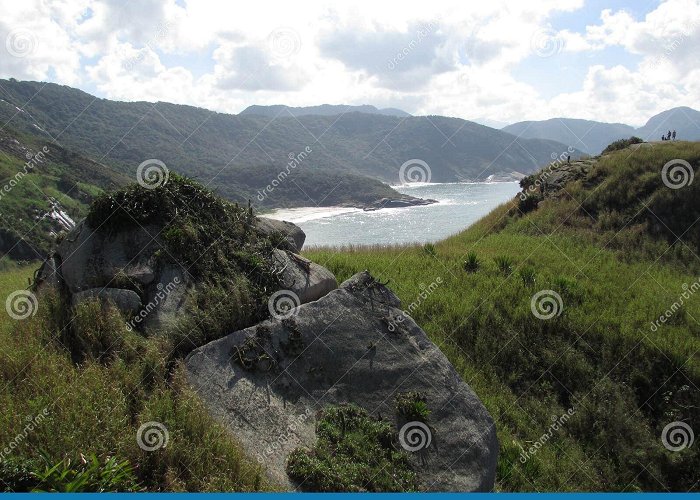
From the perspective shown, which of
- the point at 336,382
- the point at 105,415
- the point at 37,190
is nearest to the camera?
the point at 105,415

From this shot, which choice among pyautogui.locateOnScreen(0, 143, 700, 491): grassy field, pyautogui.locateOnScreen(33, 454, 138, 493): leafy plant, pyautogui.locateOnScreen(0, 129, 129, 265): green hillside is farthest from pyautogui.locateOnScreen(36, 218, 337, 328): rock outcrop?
pyautogui.locateOnScreen(0, 129, 129, 265): green hillside

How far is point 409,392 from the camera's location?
7.15m

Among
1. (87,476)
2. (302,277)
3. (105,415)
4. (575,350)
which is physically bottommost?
(575,350)

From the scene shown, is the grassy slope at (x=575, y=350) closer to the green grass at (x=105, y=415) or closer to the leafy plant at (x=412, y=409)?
the leafy plant at (x=412, y=409)

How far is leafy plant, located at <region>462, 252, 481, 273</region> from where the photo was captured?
13922 mm

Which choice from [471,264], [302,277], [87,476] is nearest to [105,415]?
[87,476]

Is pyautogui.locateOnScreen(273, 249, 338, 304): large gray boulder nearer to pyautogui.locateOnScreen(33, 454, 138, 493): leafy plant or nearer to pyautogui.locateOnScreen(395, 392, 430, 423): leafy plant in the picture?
pyautogui.locateOnScreen(395, 392, 430, 423): leafy plant

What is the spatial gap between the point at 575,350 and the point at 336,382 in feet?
21.4

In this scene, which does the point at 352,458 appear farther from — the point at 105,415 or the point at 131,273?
the point at 131,273

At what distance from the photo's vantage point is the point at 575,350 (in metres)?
10.9

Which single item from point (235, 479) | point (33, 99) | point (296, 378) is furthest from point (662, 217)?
point (33, 99)

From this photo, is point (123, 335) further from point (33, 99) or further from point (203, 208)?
point (33, 99)

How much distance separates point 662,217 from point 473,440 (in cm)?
1598

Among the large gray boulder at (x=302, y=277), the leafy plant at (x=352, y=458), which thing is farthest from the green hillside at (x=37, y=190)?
the leafy plant at (x=352, y=458)
